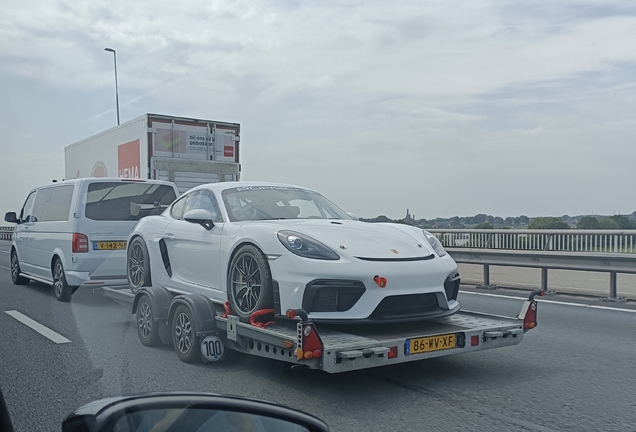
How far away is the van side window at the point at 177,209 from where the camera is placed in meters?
7.16

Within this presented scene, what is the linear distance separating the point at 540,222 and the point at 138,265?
8.69 meters

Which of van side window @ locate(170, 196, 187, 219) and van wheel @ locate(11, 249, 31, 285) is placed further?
van wheel @ locate(11, 249, 31, 285)

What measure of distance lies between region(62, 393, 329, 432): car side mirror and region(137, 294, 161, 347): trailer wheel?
15.6 ft

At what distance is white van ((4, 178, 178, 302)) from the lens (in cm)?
987

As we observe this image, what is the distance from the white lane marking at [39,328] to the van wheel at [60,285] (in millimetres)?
1071

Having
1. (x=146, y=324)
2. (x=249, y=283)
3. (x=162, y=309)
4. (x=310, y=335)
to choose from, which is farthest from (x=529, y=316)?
(x=146, y=324)

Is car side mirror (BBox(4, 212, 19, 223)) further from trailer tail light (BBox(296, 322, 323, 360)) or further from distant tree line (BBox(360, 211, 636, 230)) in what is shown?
trailer tail light (BBox(296, 322, 323, 360))

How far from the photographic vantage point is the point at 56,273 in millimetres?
10445

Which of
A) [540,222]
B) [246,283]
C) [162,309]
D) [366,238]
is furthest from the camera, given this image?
[540,222]

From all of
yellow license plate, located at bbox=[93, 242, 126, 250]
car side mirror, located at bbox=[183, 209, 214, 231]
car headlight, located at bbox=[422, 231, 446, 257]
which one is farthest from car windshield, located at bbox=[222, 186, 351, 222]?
yellow license plate, located at bbox=[93, 242, 126, 250]

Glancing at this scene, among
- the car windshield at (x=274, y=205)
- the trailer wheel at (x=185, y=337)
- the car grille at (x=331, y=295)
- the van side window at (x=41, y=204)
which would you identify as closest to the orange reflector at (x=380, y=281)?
the car grille at (x=331, y=295)

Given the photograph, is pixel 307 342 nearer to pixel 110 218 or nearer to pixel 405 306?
pixel 405 306

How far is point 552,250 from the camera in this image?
12180 millimetres

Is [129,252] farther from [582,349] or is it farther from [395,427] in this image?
[582,349]
